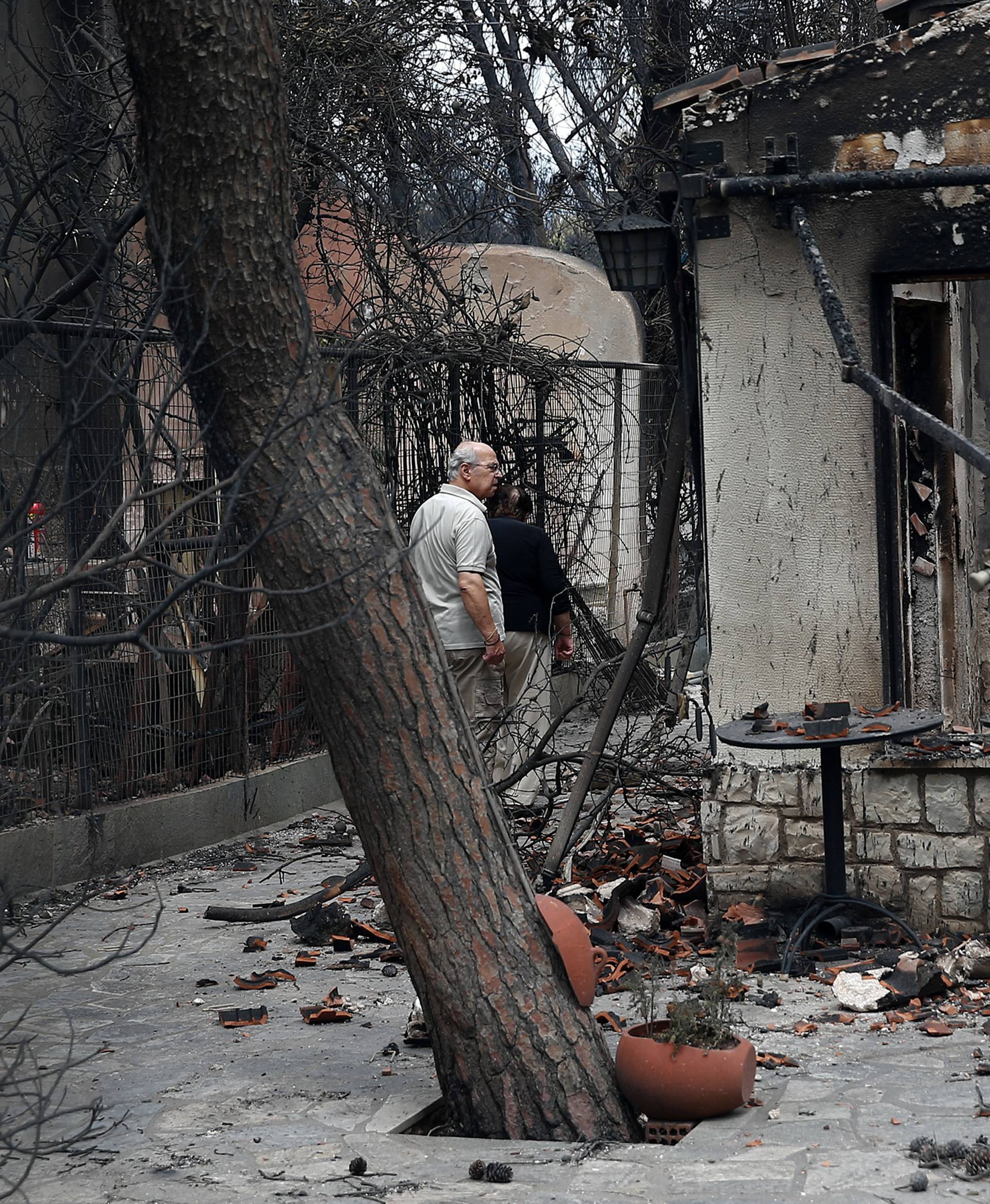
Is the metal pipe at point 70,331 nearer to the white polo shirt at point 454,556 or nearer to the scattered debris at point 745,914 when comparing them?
the white polo shirt at point 454,556

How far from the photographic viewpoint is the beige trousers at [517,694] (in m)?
8.23

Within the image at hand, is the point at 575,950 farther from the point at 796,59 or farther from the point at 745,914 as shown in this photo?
the point at 796,59

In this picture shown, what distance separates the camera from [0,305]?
24.1ft

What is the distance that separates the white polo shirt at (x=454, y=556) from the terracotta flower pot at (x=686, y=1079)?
12.7ft

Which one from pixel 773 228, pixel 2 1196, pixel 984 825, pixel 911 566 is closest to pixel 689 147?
pixel 773 228

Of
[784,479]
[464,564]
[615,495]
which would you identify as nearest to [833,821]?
[784,479]

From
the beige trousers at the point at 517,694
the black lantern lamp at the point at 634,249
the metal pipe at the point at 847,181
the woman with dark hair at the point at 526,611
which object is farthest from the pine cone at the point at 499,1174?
the woman with dark hair at the point at 526,611

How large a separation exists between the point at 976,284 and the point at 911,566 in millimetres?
3097

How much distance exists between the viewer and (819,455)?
645 cm

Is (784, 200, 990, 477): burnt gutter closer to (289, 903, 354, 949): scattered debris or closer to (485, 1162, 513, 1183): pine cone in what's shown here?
(485, 1162, 513, 1183): pine cone

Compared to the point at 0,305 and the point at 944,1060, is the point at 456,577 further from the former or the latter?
the point at 944,1060

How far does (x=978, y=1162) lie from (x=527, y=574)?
5294 millimetres

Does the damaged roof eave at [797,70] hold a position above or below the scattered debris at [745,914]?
above

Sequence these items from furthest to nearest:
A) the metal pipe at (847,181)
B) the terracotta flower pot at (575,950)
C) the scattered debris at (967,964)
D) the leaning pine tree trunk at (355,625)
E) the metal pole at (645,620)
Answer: the metal pole at (645,620)
the metal pipe at (847,181)
the scattered debris at (967,964)
the terracotta flower pot at (575,950)
the leaning pine tree trunk at (355,625)
